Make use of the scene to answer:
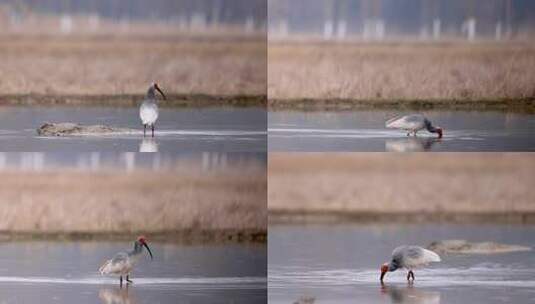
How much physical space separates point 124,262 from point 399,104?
6.07ft

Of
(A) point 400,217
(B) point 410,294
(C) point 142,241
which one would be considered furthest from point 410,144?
(C) point 142,241

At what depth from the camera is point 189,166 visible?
9.07 metres

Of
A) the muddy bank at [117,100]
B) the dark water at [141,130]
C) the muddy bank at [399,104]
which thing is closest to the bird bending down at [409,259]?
the muddy bank at [399,104]

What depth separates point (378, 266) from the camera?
9039 mm

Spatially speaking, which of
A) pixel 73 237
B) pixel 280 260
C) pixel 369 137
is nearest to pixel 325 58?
pixel 369 137

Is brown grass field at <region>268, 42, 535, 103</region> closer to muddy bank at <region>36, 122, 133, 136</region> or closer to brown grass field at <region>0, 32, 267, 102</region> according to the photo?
brown grass field at <region>0, 32, 267, 102</region>

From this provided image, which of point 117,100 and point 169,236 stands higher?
point 117,100

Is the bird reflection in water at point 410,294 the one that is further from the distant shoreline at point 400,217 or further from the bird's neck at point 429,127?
the bird's neck at point 429,127

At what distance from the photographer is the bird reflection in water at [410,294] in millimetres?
8891

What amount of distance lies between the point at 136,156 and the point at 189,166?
12.3 inches

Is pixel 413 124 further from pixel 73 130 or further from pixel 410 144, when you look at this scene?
pixel 73 130

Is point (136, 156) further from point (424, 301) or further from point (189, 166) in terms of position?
point (424, 301)

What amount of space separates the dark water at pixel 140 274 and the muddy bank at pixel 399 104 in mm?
859

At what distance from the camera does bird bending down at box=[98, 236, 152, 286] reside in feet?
29.3
